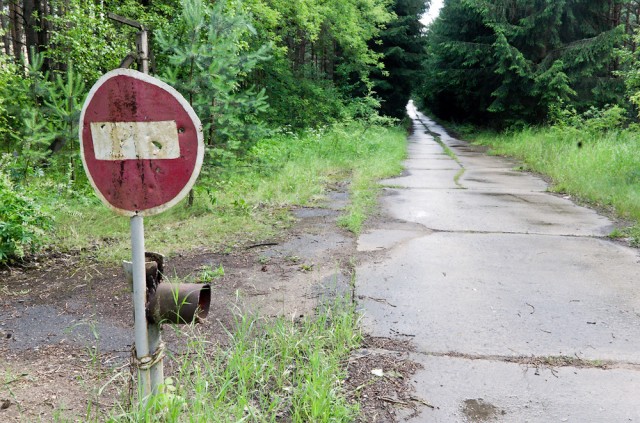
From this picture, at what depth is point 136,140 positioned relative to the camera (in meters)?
1.88

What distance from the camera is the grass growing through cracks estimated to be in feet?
7.34

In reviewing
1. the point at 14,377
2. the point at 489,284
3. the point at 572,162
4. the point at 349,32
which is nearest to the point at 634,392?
the point at 489,284

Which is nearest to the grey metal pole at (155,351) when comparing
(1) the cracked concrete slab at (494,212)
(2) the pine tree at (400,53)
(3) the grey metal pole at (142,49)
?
(3) the grey metal pole at (142,49)

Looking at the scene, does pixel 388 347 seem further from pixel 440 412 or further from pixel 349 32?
pixel 349 32

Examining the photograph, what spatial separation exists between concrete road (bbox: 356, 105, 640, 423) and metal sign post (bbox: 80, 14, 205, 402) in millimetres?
1642

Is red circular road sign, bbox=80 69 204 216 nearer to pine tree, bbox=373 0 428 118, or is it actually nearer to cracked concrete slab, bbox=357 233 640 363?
cracked concrete slab, bbox=357 233 640 363

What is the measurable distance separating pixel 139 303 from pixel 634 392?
2.61 metres

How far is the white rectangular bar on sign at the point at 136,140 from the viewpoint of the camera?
6.17 feet

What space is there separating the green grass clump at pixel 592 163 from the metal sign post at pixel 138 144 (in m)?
6.73

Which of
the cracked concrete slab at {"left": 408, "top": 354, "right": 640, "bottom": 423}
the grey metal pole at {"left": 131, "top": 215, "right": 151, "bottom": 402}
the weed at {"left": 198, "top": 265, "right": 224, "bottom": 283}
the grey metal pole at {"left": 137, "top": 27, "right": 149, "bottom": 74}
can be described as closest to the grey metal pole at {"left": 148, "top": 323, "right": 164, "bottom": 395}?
the grey metal pole at {"left": 131, "top": 215, "right": 151, "bottom": 402}

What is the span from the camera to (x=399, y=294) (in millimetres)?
4102


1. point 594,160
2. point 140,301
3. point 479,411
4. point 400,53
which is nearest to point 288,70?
point 400,53

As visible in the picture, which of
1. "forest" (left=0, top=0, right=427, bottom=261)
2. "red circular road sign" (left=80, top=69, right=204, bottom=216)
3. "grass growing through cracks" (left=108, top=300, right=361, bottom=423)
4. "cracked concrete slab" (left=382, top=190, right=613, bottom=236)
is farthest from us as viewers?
"cracked concrete slab" (left=382, top=190, right=613, bottom=236)

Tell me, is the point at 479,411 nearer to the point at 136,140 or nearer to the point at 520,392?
the point at 520,392
